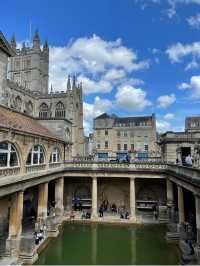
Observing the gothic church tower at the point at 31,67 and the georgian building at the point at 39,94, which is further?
the gothic church tower at the point at 31,67

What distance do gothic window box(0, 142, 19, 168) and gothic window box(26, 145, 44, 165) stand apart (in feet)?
7.44

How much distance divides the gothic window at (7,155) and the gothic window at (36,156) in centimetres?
227

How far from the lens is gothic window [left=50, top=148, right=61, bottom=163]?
21.4 metres

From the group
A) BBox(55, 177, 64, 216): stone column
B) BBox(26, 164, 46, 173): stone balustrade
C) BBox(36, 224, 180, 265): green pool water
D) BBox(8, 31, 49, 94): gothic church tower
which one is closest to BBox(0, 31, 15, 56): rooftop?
BBox(26, 164, 46, 173): stone balustrade

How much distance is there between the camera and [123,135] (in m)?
62.1

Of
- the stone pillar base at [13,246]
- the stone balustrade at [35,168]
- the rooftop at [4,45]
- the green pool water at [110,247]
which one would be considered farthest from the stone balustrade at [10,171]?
the rooftop at [4,45]

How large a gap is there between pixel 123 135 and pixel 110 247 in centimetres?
4768

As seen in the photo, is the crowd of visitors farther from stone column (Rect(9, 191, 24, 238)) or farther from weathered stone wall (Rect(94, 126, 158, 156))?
weathered stone wall (Rect(94, 126, 158, 156))

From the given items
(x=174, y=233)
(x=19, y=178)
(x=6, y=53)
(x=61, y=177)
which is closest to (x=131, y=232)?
(x=174, y=233)

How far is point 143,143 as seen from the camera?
2394 inches

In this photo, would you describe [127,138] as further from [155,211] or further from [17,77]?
[17,77]

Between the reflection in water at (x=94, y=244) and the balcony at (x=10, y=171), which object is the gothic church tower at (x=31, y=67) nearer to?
the reflection in water at (x=94, y=244)

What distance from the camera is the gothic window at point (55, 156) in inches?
842

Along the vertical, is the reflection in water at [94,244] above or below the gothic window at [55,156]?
below
